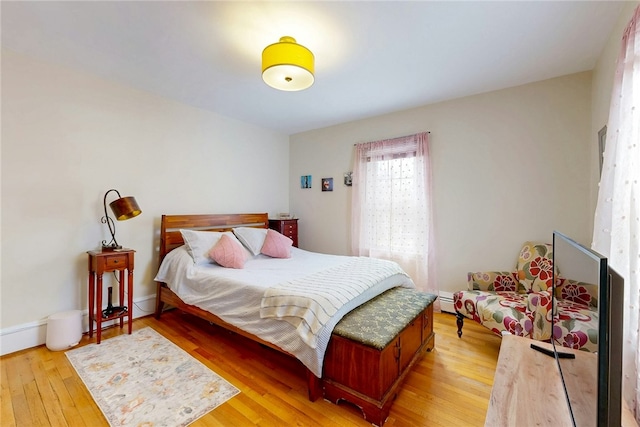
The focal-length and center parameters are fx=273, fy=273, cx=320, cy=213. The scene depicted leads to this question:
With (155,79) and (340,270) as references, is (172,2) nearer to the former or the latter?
(155,79)

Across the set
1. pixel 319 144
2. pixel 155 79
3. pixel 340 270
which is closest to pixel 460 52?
pixel 340 270

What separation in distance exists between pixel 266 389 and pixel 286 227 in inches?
108

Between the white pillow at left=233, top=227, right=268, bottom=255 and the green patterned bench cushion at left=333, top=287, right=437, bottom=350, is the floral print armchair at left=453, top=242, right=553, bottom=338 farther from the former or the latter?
the white pillow at left=233, top=227, right=268, bottom=255

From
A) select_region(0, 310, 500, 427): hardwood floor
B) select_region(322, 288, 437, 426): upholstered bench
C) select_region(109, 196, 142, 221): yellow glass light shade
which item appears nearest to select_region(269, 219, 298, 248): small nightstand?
select_region(0, 310, 500, 427): hardwood floor

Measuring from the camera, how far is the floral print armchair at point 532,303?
0.88m

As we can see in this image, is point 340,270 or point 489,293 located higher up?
point 340,270

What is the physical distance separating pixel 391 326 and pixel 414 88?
2.55m

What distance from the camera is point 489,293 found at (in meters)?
2.76

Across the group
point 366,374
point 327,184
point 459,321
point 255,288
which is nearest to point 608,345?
point 366,374

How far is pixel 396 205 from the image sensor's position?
3.79 metres

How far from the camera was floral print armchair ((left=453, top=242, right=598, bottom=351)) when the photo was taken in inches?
34.7

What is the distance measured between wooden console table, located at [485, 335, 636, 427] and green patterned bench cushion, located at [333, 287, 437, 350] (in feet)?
2.07

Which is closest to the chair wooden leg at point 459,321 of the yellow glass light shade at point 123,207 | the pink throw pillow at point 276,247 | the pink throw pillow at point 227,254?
the pink throw pillow at point 276,247

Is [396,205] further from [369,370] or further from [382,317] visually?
[369,370]
